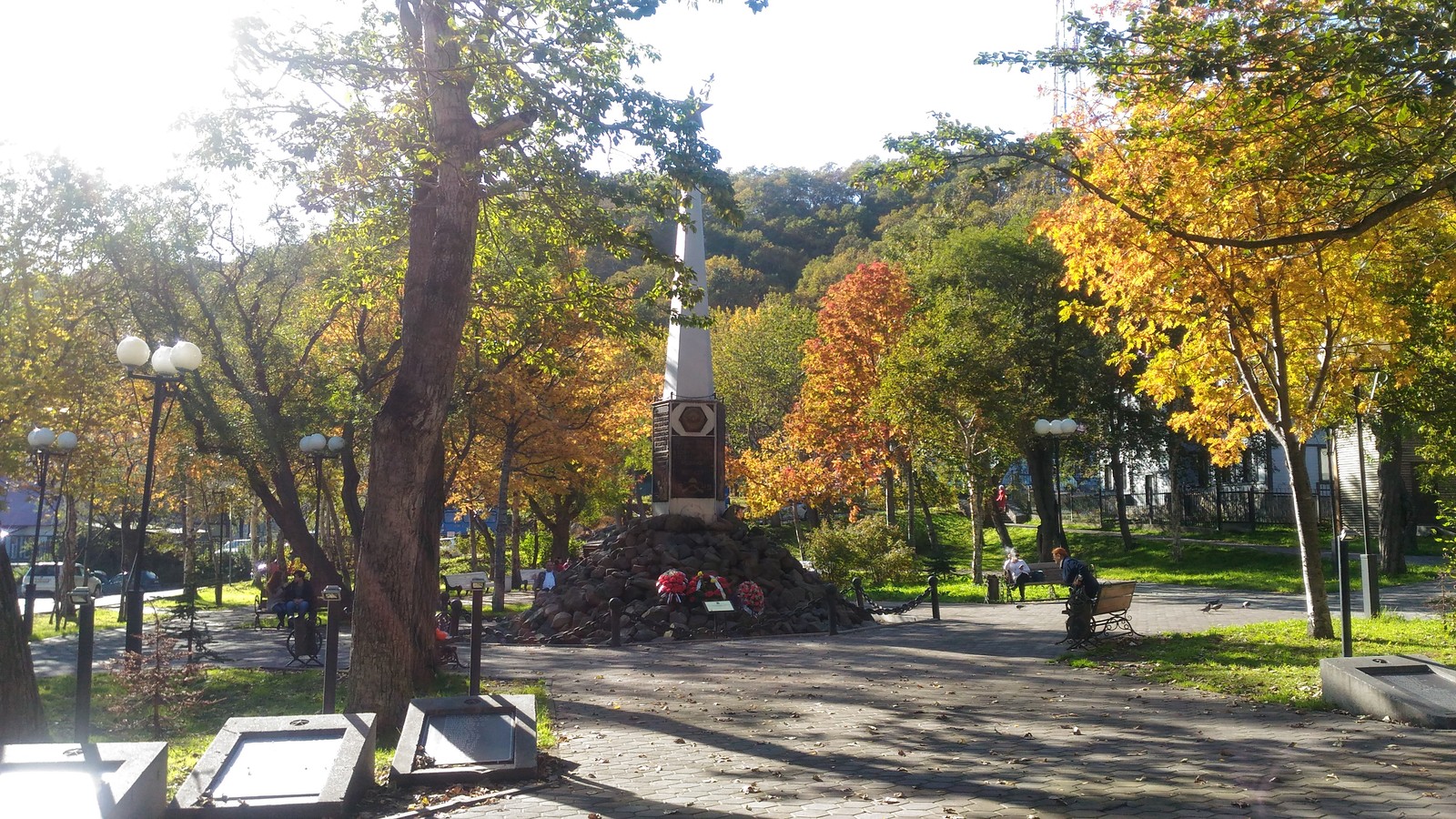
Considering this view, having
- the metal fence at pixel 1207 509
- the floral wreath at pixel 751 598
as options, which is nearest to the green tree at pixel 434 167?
the floral wreath at pixel 751 598

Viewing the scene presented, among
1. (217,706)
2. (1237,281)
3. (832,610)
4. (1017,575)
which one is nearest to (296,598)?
(217,706)

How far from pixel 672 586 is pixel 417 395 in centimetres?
948

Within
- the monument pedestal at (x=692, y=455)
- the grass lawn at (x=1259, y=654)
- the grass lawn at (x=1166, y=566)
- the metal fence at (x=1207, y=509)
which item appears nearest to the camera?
the grass lawn at (x=1259, y=654)

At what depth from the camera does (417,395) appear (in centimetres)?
925

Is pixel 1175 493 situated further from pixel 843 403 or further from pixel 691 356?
pixel 691 356

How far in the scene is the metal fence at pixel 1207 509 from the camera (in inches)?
1430

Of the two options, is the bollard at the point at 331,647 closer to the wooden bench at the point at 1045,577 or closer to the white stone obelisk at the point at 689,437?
the white stone obelisk at the point at 689,437

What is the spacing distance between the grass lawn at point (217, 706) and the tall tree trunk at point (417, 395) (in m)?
0.71

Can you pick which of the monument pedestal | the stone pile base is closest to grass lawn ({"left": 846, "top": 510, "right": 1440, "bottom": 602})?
the stone pile base

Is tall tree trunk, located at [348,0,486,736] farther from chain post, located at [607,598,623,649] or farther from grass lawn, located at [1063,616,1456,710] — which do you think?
grass lawn, located at [1063,616,1456,710]

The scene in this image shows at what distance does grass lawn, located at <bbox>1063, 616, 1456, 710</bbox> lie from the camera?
33.6 feet

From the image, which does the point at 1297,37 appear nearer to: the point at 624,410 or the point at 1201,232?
the point at 1201,232

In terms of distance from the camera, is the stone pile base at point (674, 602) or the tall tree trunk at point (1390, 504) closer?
the stone pile base at point (674, 602)

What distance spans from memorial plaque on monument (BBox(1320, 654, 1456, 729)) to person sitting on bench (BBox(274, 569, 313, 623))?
13.4 meters
